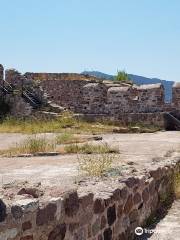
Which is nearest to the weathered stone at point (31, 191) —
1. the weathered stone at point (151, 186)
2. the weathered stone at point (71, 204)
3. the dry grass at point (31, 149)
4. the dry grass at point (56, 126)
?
the weathered stone at point (71, 204)

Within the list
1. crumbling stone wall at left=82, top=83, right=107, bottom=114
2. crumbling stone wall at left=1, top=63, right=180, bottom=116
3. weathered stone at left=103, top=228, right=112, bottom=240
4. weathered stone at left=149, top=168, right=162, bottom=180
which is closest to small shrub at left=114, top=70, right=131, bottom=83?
crumbling stone wall at left=1, top=63, right=180, bottom=116

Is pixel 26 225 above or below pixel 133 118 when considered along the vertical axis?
below

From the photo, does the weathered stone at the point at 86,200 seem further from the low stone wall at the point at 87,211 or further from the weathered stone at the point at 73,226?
the weathered stone at the point at 73,226

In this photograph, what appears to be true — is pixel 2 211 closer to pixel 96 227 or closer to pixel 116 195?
pixel 96 227

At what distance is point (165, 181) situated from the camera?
26.1 feet

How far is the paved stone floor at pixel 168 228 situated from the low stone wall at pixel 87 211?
207 mm

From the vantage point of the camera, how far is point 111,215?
5.59m

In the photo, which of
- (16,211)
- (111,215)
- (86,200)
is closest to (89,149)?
(111,215)

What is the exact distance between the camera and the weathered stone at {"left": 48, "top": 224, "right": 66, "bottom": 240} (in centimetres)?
A: 445

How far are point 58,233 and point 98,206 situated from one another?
33.3 inches

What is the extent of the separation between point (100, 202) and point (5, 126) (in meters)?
13.8

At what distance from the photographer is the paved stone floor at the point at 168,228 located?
6094 millimetres

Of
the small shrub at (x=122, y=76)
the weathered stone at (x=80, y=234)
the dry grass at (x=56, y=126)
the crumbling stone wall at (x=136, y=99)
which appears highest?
the small shrub at (x=122, y=76)

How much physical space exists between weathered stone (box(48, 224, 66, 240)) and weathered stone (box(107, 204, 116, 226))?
0.99 metres
